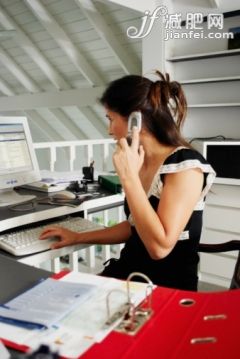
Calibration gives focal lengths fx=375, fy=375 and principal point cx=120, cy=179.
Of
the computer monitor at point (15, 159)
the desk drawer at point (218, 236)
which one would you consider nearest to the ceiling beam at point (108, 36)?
the desk drawer at point (218, 236)

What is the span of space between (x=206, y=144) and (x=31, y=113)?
556 centimetres

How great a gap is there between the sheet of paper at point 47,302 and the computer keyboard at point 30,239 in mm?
509

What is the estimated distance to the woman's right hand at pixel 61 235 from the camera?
155 centimetres

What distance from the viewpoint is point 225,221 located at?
313 centimetres

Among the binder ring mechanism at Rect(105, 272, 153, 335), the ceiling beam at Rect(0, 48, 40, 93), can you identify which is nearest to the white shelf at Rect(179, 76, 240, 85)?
the binder ring mechanism at Rect(105, 272, 153, 335)

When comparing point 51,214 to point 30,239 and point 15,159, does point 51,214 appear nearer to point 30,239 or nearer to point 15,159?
point 30,239

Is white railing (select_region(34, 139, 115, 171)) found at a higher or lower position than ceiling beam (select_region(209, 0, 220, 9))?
lower

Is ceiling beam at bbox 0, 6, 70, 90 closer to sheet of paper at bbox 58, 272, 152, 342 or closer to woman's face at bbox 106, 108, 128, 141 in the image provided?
woman's face at bbox 106, 108, 128, 141

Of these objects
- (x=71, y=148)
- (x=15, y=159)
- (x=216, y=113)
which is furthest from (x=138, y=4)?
(x=15, y=159)

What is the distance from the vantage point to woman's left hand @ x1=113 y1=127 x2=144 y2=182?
1.23 m

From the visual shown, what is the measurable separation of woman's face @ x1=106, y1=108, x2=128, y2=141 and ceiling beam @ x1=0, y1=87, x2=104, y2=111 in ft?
14.0

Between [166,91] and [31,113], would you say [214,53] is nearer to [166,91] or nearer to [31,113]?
[166,91]

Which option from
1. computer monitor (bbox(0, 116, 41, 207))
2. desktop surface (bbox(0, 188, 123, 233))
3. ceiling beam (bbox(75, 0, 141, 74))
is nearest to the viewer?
desktop surface (bbox(0, 188, 123, 233))

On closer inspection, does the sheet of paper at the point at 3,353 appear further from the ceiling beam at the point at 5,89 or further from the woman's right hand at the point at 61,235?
the ceiling beam at the point at 5,89
